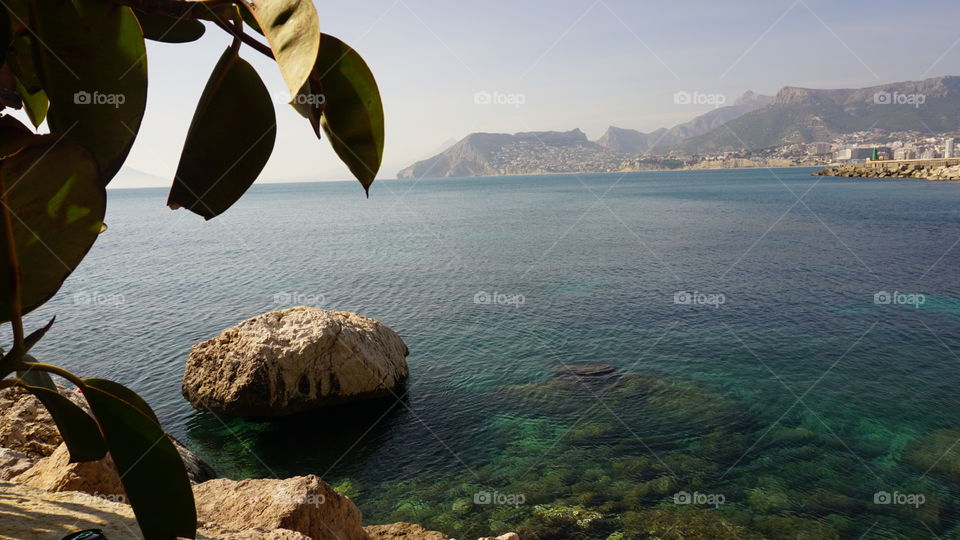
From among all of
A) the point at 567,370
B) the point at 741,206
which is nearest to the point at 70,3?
the point at 567,370

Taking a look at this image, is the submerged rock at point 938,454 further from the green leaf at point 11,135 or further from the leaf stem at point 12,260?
the green leaf at point 11,135

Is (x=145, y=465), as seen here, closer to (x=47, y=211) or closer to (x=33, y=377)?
(x=33, y=377)

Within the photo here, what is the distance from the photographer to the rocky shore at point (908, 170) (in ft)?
274

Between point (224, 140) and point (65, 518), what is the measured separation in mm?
4546

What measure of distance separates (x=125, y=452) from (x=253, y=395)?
13296mm

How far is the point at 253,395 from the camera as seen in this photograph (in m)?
13.4

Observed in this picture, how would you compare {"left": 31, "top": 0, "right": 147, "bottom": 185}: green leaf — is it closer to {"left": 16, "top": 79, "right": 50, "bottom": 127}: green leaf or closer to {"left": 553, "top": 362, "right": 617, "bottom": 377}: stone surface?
{"left": 16, "top": 79, "right": 50, "bottom": 127}: green leaf

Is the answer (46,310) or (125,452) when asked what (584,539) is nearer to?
(125,452)

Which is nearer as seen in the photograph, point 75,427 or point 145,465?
point 145,465

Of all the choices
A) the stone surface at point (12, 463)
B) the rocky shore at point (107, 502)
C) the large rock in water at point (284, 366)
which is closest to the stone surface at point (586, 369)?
the large rock in water at point (284, 366)

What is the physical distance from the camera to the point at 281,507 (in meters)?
5.98

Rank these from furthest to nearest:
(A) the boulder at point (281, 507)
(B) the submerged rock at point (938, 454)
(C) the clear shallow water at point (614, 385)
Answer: (B) the submerged rock at point (938, 454) → (C) the clear shallow water at point (614, 385) → (A) the boulder at point (281, 507)

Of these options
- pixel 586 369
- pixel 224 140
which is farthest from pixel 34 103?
pixel 586 369

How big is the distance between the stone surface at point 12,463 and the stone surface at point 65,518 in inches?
56.2
